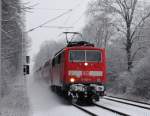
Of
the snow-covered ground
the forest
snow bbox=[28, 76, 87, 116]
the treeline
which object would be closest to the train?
the snow-covered ground

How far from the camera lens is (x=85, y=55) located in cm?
2262

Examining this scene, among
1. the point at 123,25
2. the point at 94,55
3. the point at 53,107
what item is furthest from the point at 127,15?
the point at 53,107

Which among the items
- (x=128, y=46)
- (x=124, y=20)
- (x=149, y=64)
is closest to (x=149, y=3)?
(x=124, y=20)

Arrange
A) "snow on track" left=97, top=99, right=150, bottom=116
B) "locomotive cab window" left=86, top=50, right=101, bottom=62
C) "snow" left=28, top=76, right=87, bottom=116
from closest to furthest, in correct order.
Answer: "snow on track" left=97, top=99, right=150, bottom=116
"snow" left=28, top=76, right=87, bottom=116
"locomotive cab window" left=86, top=50, right=101, bottom=62

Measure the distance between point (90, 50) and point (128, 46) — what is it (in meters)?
16.7

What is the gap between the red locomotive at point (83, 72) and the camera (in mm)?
21656

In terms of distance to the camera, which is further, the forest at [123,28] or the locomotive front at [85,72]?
the forest at [123,28]

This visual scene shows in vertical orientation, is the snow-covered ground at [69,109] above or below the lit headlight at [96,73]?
below

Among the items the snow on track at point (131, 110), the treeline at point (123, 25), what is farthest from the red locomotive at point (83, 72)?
the treeline at point (123, 25)

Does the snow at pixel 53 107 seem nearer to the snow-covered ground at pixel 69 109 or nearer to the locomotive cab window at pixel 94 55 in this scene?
the snow-covered ground at pixel 69 109

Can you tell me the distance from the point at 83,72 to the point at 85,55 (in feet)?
3.52

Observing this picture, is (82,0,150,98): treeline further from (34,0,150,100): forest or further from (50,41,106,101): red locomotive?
(50,41,106,101): red locomotive

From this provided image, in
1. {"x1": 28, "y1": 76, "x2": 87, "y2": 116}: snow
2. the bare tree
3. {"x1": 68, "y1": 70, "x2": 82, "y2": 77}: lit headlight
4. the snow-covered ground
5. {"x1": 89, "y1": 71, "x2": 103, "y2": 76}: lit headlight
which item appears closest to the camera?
the snow-covered ground

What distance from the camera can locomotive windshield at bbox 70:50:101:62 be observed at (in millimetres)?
22516
